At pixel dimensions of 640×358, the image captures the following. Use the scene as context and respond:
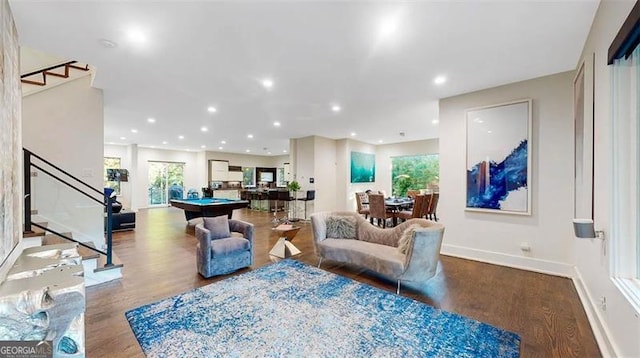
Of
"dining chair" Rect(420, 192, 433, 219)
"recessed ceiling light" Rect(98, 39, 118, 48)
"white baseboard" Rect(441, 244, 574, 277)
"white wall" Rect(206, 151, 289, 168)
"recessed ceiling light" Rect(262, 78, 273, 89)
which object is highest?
"recessed ceiling light" Rect(98, 39, 118, 48)

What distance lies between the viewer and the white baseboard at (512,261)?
12.1 ft

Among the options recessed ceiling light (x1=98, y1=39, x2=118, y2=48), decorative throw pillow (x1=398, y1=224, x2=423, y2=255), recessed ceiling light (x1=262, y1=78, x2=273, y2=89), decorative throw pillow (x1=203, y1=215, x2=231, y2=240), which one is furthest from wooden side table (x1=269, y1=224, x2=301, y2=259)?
recessed ceiling light (x1=98, y1=39, x2=118, y2=48)

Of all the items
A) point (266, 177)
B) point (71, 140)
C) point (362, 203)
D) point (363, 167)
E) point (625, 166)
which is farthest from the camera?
point (266, 177)

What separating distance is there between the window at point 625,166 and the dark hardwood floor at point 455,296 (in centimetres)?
83

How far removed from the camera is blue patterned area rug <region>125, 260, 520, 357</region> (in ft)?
6.80

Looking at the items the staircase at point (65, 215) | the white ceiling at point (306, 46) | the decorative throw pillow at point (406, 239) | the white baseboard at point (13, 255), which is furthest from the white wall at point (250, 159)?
the decorative throw pillow at point (406, 239)

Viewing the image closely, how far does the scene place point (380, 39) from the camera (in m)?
2.78

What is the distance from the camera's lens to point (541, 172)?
12.7 feet

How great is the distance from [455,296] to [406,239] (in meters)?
0.85

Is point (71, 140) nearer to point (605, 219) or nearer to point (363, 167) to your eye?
point (605, 219)

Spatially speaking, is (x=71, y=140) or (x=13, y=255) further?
(x=71, y=140)

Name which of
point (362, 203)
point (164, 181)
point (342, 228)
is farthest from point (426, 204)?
point (164, 181)

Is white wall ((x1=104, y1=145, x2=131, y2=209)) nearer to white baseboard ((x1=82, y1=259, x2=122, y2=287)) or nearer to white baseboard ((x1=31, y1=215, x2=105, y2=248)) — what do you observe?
white baseboard ((x1=31, y1=215, x2=105, y2=248))

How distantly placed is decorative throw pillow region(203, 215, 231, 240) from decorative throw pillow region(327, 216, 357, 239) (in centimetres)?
172
